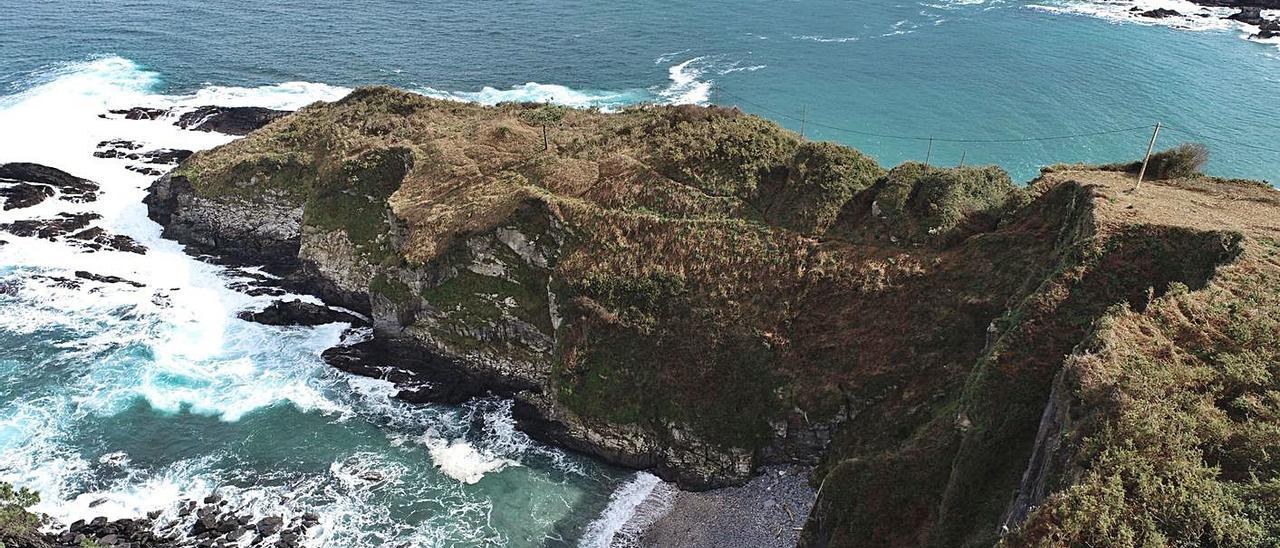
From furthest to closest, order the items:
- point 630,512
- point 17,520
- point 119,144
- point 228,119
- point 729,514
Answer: point 228,119, point 119,144, point 630,512, point 729,514, point 17,520

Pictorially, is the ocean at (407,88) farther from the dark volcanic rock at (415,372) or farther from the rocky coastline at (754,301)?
the rocky coastline at (754,301)

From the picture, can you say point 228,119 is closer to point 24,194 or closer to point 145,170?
point 145,170

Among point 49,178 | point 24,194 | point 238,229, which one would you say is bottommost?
point 238,229

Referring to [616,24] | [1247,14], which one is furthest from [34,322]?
[1247,14]

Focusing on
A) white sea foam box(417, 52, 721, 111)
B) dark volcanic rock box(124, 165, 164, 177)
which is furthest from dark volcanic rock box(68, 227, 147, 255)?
white sea foam box(417, 52, 721, 111)

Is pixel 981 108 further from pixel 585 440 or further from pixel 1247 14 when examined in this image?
pixel 1247 14

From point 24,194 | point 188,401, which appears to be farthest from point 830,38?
point 24,194

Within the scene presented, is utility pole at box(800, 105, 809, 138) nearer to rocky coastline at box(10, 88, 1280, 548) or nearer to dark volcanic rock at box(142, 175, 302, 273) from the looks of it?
rocky coastline at box(10, 88, 1280, 548)
